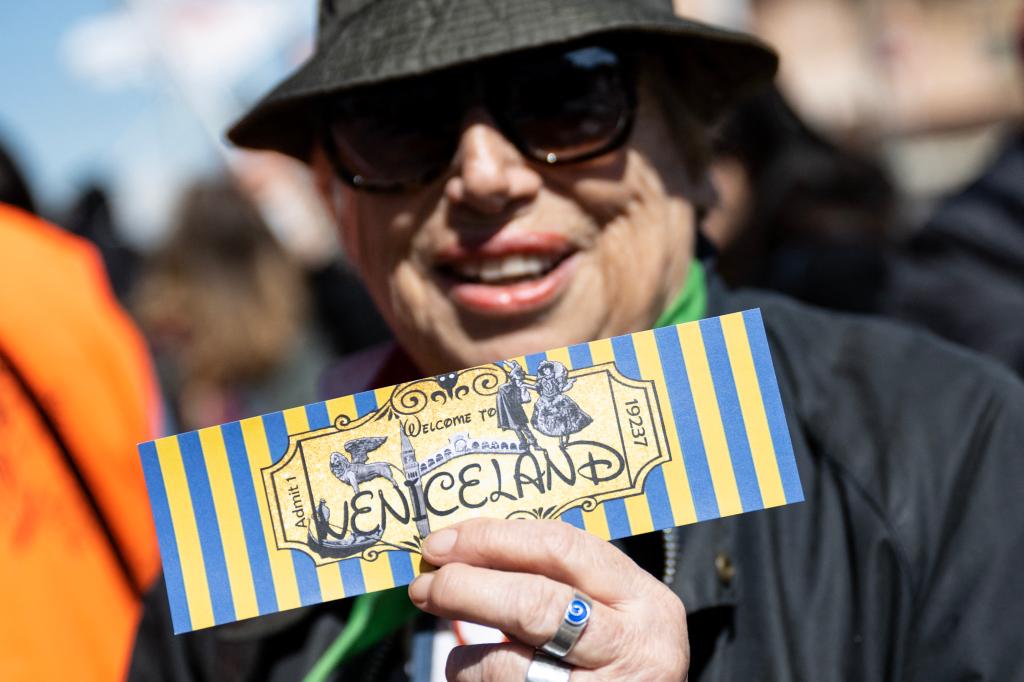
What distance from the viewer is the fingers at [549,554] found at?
114cm

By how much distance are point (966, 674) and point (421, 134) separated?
1087 mm

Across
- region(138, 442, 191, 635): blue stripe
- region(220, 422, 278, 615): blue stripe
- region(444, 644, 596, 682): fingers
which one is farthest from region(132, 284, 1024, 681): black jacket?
region(138, 442, 191, 635): blue stripe

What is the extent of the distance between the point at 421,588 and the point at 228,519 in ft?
0.88

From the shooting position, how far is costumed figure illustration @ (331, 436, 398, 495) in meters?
1.24

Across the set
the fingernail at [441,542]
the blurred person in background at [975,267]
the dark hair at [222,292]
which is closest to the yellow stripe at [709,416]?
the fingernail at [441,542]

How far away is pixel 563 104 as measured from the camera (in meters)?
1.53

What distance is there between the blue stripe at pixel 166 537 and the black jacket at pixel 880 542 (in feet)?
2.22

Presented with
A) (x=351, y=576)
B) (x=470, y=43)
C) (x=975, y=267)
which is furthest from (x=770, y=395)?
(x=975, y=267)

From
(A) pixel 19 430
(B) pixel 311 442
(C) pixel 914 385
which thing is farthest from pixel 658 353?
(A) pixel 19 430

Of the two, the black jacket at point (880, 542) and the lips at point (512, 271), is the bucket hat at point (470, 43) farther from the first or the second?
the black jacket at point (880, 542)

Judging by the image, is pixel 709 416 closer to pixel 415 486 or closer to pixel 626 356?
pixel 626 356

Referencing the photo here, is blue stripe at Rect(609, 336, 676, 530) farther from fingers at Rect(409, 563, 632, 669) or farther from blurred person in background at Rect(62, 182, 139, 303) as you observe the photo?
blurred person in background at Rect(62, 182, 139, 303)

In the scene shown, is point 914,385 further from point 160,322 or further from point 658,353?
point 160,322

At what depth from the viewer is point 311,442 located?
1257mm
